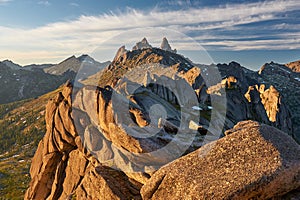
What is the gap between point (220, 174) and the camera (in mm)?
18453

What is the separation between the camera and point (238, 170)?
59.5 feet

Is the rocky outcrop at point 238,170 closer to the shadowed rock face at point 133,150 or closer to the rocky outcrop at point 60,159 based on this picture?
the shadowed rock face at point 133,150

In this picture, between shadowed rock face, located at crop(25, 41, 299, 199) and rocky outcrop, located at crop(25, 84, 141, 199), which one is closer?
shadowed rock face, located at crop(25, 41, 299, 199)

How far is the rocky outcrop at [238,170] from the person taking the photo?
17.5 m

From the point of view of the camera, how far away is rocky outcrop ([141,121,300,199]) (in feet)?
57.4

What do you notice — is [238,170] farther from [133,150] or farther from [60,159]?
[60,159]

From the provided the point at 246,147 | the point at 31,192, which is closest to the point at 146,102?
the point at 246,147

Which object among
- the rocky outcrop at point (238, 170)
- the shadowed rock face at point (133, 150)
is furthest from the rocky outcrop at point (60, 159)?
the rocky outcrop at point (238, 170)

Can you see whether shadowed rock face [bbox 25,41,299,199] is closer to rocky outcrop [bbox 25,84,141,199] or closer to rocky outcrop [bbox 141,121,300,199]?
rocky outcrop [bbox 141,121,300,199]

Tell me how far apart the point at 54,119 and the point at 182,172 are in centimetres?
3978

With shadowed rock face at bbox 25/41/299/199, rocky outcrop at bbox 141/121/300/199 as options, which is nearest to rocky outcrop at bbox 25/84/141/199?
shadowed rock face at bbox 25/41/299/199

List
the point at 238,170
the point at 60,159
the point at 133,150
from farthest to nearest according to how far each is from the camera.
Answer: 1. the point at 60,159
2. the point at 133,150
3. the point at 238,170

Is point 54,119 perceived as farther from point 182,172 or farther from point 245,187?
point 245,187

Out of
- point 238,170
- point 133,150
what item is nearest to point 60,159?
point 133,150
